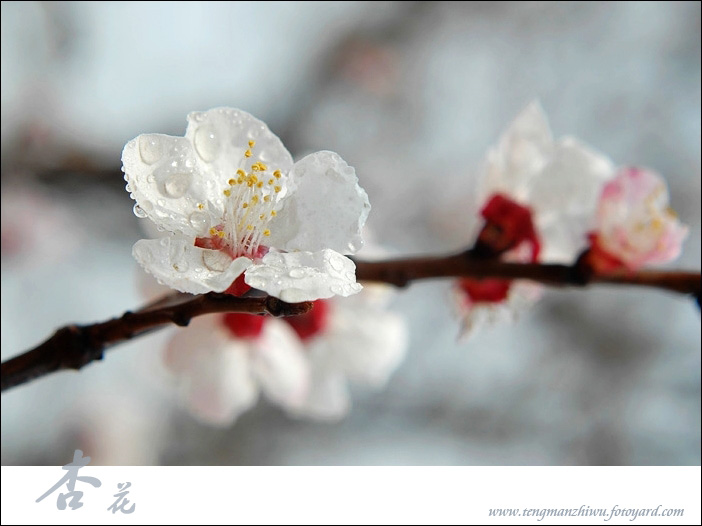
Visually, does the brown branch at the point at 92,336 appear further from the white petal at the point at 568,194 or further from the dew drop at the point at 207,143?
the white petal at the point at 568,194

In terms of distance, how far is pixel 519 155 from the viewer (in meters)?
1.03

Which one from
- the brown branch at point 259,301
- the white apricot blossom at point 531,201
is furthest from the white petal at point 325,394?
the brown branch at point 259,301

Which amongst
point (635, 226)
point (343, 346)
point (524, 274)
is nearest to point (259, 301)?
point (524, 274)

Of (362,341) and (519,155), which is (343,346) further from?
(519,155)

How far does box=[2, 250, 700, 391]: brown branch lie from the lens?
55 centimetres

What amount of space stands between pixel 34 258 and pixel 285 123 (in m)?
1.34

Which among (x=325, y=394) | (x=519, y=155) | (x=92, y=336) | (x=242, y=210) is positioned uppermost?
(x=519, y=155)

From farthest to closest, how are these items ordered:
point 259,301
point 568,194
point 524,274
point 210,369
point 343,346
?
point 343,346 → point 210,369 → point 568,194 → point 524,274 → point 259,301

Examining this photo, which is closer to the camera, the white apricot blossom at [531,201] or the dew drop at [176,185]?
the dew drop at [176,185]

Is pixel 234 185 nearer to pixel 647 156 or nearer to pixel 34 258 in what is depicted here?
pixel 34 258

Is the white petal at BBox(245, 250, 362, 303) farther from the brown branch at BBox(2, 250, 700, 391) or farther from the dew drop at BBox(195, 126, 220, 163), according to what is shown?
the dew drop at BBox(195, 126, 220, 163)

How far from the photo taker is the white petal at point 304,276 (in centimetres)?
49

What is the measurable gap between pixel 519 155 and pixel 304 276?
620 mm

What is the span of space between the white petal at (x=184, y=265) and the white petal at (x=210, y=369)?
54 cm
